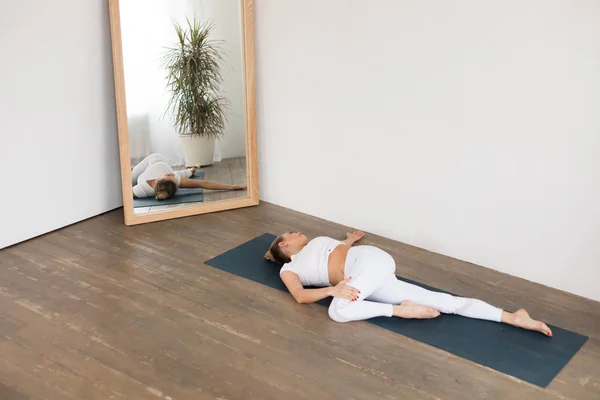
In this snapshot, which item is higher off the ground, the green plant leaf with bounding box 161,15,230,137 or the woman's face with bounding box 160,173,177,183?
the green plant leaf with bounding box 161,15,230,137

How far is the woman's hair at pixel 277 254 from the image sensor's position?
11.3ft

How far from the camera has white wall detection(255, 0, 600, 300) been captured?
3.13m

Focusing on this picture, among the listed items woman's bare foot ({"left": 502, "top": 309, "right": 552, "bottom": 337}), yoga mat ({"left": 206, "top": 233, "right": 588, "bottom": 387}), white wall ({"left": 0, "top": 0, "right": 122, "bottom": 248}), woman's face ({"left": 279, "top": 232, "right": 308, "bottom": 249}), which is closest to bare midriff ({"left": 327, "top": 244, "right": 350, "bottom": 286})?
yoga mat ({"left": 206, "top": 233, "right": 588, "bottom": 387})

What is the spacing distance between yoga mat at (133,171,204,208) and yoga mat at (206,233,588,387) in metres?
1.33

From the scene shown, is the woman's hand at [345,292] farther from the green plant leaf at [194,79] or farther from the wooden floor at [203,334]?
the green plant leaf at [194,79]

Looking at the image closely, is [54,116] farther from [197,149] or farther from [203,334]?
[203,334]

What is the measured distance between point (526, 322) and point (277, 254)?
1227 millimetres

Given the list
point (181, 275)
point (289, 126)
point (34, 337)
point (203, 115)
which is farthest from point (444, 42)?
point (34, 337)

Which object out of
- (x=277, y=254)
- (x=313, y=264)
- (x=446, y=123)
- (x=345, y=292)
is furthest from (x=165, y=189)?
(x=446, y=123)

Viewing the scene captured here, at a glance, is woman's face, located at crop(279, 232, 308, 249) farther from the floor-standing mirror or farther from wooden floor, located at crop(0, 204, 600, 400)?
the floor-standing mirror

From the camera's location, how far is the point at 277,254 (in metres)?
3.46

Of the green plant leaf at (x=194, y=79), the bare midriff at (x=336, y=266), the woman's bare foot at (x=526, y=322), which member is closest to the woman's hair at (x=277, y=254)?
the bare midriff at (x=336, y=266)

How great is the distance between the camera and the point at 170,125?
396 centimetres

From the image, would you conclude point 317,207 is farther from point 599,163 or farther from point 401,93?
point 599,163
